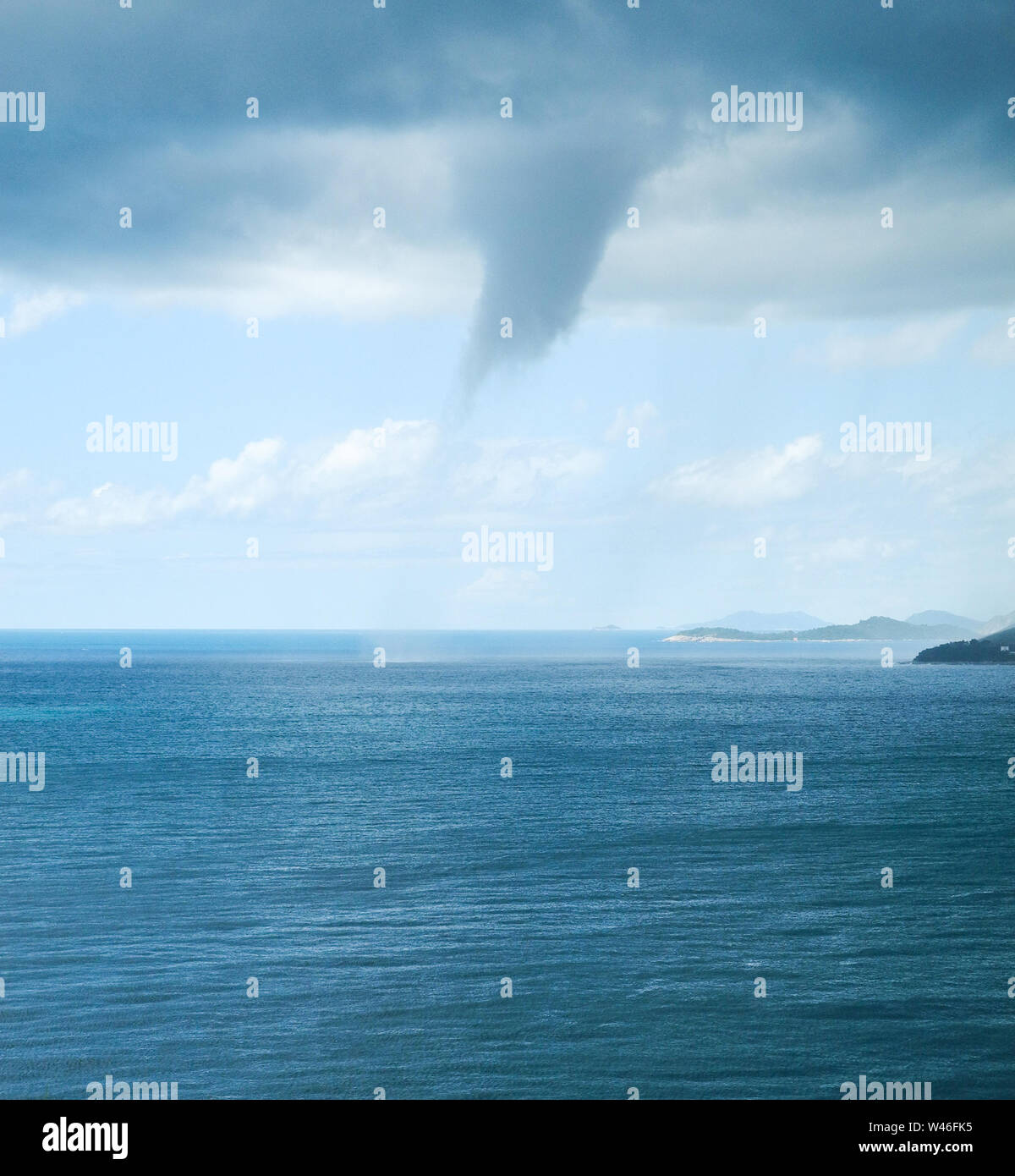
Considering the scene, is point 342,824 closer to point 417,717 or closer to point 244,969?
point 244,969

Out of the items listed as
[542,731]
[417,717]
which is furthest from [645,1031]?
[417,717]

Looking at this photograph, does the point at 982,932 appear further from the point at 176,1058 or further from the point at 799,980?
the point at 176,1058

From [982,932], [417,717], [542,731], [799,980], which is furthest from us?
[417,717]
